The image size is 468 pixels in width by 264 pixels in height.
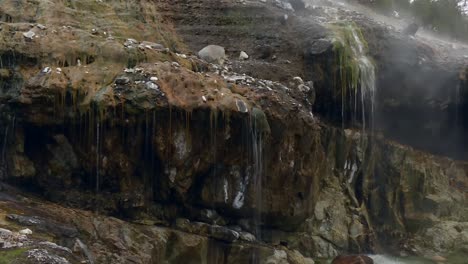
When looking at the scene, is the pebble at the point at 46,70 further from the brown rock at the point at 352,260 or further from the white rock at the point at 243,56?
the brown rock at the point at 352,260

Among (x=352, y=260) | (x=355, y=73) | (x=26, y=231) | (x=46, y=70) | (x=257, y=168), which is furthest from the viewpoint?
(x=355, y=73)

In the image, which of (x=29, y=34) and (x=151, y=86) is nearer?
(x=151, y=86)

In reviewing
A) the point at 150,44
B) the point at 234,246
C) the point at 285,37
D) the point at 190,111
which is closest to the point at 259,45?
the point at 285,37

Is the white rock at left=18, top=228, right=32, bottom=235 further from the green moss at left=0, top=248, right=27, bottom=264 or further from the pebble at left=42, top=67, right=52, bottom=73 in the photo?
the pebble at left=42, top=67, right=52, bottom=73

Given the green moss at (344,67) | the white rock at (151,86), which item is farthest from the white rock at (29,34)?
the green moss at (344,67)

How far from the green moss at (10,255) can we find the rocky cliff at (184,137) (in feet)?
0.09

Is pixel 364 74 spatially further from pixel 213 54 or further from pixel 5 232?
pixel 5 232

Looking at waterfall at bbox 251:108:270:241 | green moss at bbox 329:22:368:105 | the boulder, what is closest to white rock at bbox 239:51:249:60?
the boulder

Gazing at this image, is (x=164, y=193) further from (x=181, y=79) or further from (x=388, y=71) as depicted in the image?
(x=388, y=71)

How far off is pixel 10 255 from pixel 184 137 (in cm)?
502

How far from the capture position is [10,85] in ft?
42.9

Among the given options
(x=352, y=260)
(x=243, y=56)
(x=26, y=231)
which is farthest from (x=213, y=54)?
(x=26, y=231)

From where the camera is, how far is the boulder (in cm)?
1663

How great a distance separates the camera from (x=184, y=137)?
532 inches
